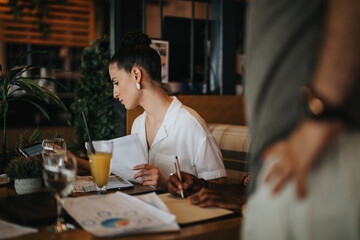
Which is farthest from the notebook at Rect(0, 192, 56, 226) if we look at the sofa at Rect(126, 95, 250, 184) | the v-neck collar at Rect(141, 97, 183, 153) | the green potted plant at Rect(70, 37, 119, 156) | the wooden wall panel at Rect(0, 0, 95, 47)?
the wooden wall panel at Rect(0, 0, 95, 47)

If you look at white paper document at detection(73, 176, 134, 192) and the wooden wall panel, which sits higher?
the wooden wall panel

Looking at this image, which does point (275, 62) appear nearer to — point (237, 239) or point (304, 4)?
point (304, 4)

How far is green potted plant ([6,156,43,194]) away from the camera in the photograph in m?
1.40

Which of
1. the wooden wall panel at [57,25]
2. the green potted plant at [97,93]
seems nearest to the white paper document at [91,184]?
the green potted plant at [97,93]

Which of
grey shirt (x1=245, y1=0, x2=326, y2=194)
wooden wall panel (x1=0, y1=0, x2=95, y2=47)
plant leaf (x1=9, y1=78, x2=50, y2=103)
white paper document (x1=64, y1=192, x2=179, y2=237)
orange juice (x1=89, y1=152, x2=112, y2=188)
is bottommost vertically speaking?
white paper document (x1=64, y1=192, x2=179, y2=237)

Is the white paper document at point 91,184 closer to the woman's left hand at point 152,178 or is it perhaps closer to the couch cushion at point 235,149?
the woman's left hand at point 152,178

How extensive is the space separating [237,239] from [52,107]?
14.8 ft

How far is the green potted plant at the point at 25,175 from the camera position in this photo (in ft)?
4.58

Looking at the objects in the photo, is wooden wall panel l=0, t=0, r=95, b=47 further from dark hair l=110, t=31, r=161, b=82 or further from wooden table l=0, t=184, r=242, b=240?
wooden table l=0, t=184, r=242, b=240

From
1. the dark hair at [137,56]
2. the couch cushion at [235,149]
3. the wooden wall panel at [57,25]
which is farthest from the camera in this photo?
the wooden wall panel at [57,25]

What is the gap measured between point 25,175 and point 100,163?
0.31m

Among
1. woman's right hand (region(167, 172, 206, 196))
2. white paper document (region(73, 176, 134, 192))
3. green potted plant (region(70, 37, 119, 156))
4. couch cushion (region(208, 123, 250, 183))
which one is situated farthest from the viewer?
green potted plant (region(70, 37, 119, 156))

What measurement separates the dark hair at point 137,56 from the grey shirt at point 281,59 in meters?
1.29

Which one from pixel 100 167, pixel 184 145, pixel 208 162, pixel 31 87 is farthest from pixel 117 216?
pixel 31 87
